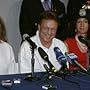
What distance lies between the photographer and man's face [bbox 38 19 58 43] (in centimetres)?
286

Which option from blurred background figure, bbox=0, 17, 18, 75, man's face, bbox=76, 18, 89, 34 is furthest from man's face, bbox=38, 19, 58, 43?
man's face, bbox=76, 18, 89, 34

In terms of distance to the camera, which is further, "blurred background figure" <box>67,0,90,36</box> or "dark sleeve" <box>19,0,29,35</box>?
"blurred background figure" <box>67,0,90,36</box>

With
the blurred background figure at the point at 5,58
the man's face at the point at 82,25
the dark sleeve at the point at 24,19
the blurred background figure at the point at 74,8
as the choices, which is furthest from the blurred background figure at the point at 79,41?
the blurred background figure at the point at 5,58

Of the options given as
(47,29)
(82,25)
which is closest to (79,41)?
(82,25)

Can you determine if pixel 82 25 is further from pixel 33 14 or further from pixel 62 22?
pixel 33 14

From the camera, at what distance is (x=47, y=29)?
289 centimetres

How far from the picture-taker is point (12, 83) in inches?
92.7

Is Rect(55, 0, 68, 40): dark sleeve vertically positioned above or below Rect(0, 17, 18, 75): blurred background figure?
above

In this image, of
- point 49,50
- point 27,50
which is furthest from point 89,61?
point 27,50

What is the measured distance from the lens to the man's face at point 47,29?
2.86 metres

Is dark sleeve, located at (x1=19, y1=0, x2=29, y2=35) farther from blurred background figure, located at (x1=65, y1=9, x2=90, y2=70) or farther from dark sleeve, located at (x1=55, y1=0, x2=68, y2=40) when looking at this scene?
blurred background figure, located at (x1=65, y1=9, x2=90, y2=70)

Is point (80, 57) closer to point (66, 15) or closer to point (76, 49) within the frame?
point (76, 49)

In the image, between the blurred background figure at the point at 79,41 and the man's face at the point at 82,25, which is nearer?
the blurred background figure at the point at 79,41

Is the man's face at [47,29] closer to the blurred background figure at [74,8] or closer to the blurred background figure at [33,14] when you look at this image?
the blurred background figure at [33,14]
